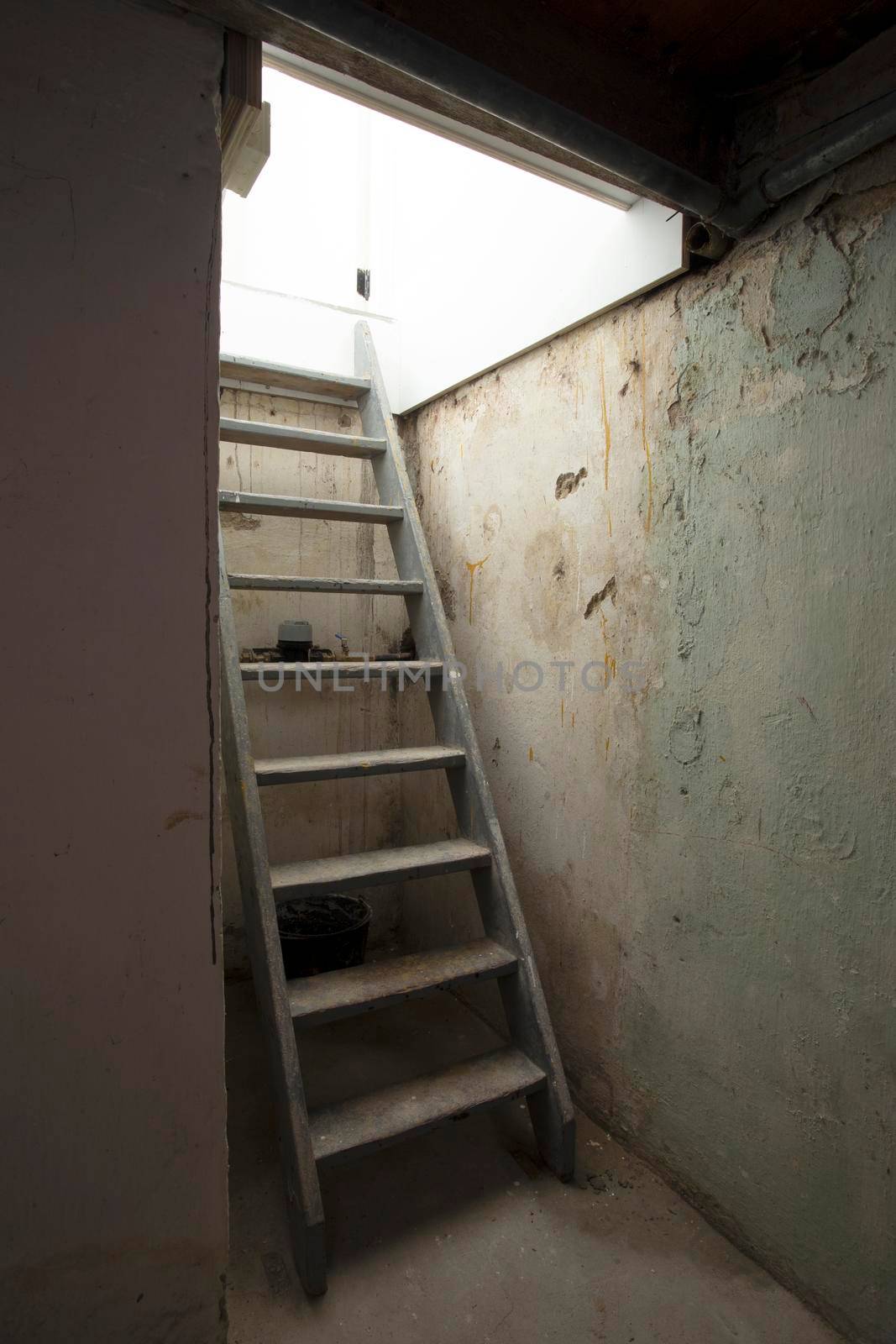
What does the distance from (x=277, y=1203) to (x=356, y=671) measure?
4.12ft

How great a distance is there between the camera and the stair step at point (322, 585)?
192cm

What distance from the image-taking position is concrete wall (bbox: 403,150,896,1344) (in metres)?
1.27

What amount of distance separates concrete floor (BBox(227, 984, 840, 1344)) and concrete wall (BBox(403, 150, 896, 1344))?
0.10 meters

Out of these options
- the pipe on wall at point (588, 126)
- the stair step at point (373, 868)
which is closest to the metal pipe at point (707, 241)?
the pipe on wall at point (588, 126)

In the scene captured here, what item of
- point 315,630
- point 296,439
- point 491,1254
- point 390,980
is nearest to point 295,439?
point 296,439

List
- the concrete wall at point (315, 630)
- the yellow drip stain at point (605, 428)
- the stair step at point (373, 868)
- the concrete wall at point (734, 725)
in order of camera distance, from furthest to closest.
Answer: the concrete wall at point (315, 630) < the yellow drip stain at point (605, 428) < the stair step at point (373, 868) < the concrete wall at point (734, 725)

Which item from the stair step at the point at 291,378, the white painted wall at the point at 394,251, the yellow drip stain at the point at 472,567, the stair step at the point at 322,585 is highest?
the white painted wall at the point at 394,251

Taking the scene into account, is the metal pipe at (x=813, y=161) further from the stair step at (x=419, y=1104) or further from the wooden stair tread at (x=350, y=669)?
the stair step at (x=419, y=1104)

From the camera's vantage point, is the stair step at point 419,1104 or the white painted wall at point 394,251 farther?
the white painted wall at point 394,251

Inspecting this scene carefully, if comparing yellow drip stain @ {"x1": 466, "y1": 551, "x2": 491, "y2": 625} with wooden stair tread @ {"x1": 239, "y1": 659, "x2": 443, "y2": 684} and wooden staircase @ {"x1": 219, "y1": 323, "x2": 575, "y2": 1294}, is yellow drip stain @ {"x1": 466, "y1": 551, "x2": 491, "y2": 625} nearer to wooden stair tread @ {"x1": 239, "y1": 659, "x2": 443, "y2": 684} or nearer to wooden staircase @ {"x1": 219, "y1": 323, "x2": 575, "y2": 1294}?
wooden staircase @ {"x1": 219, "y1": 323, "x2": 575, "y2": 1294}

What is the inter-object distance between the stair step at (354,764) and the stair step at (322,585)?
463 millimetres

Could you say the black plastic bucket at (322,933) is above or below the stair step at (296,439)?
below

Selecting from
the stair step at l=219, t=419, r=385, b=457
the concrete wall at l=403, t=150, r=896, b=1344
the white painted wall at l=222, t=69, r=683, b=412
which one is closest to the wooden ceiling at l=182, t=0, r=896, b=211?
the concrete wall at l=403, t=150, r=896, b=1344

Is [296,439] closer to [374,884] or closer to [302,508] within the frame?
[302,508]
